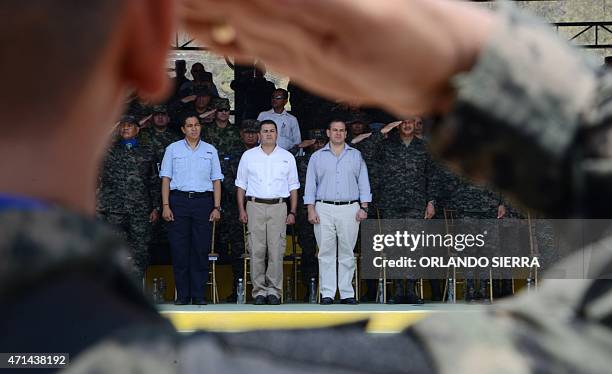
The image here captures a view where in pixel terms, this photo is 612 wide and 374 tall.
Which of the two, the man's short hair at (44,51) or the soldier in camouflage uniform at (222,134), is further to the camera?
the soldier in camouflage uniform at (222,134)

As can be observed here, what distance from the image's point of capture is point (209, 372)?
637 millimetres

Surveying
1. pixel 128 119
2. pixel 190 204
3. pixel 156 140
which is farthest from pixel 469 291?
pixel 128 119

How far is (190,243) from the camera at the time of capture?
12367 mm

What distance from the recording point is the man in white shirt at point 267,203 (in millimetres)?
11914

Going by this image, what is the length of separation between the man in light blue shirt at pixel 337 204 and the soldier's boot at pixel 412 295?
2.49 ft

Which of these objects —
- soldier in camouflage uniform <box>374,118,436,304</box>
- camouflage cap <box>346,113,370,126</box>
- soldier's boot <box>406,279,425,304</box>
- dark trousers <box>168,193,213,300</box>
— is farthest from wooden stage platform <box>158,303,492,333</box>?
camouflage cap <box>346,113,370,126</box>

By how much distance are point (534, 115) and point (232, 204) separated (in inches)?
472

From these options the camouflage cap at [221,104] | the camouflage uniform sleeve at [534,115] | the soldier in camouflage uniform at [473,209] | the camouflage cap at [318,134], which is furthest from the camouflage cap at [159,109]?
the camouflage uniform sleeve at [534,115]

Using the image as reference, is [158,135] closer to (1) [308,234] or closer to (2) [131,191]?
(2) [131,191]

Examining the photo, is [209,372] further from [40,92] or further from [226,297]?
[226,297]

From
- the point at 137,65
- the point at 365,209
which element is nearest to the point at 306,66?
the point at 137,65

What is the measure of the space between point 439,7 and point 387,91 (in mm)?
77

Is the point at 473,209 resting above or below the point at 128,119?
below

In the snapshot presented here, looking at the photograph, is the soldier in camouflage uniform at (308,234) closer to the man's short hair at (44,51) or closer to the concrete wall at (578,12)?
the concrete wall at (578,12)
